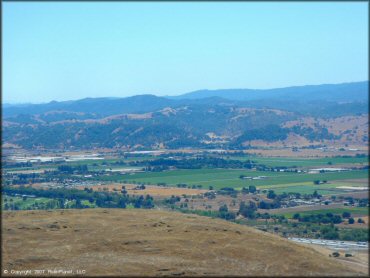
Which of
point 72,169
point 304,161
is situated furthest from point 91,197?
point 304,161

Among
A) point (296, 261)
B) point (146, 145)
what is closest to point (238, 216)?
point (296, 261)

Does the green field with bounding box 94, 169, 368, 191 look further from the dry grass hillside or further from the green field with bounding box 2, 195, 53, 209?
the dry grass hillside

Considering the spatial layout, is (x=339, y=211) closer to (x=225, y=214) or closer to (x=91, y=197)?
(x=225, y=214)

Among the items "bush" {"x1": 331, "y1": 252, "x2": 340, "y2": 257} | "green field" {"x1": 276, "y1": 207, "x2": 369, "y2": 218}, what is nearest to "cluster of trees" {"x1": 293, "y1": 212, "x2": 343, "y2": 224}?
"green field" {"x1": 276, "y1": 207, "x2": 369, "y2": 218}

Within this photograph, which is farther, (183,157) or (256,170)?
(183,157)

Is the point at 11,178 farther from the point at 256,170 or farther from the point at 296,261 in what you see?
the point at 296,261
